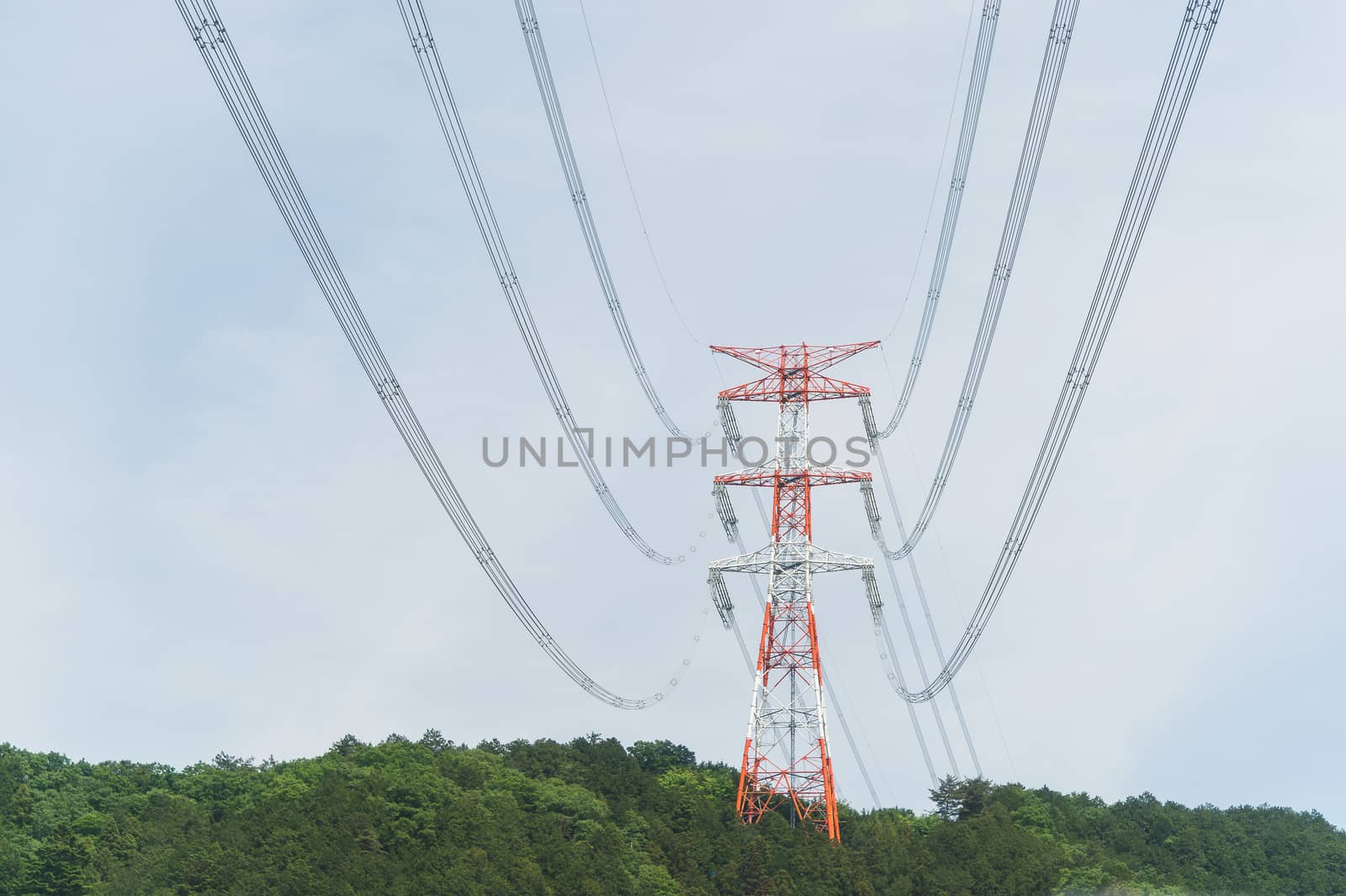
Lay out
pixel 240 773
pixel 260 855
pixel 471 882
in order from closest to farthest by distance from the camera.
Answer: pixel 471 882, pixel 260 855, pixel 240 773

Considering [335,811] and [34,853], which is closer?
[335,811]

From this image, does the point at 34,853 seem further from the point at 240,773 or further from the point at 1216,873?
the point at 1216,873

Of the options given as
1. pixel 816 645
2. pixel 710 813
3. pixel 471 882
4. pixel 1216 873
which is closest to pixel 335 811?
pixel 471 882

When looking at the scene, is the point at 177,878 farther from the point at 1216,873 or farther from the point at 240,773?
the point at 1216,873

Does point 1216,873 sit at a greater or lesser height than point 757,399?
lesser

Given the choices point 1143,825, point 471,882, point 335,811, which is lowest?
point 471,882

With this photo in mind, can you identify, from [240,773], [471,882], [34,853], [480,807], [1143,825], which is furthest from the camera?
[1143,825]
